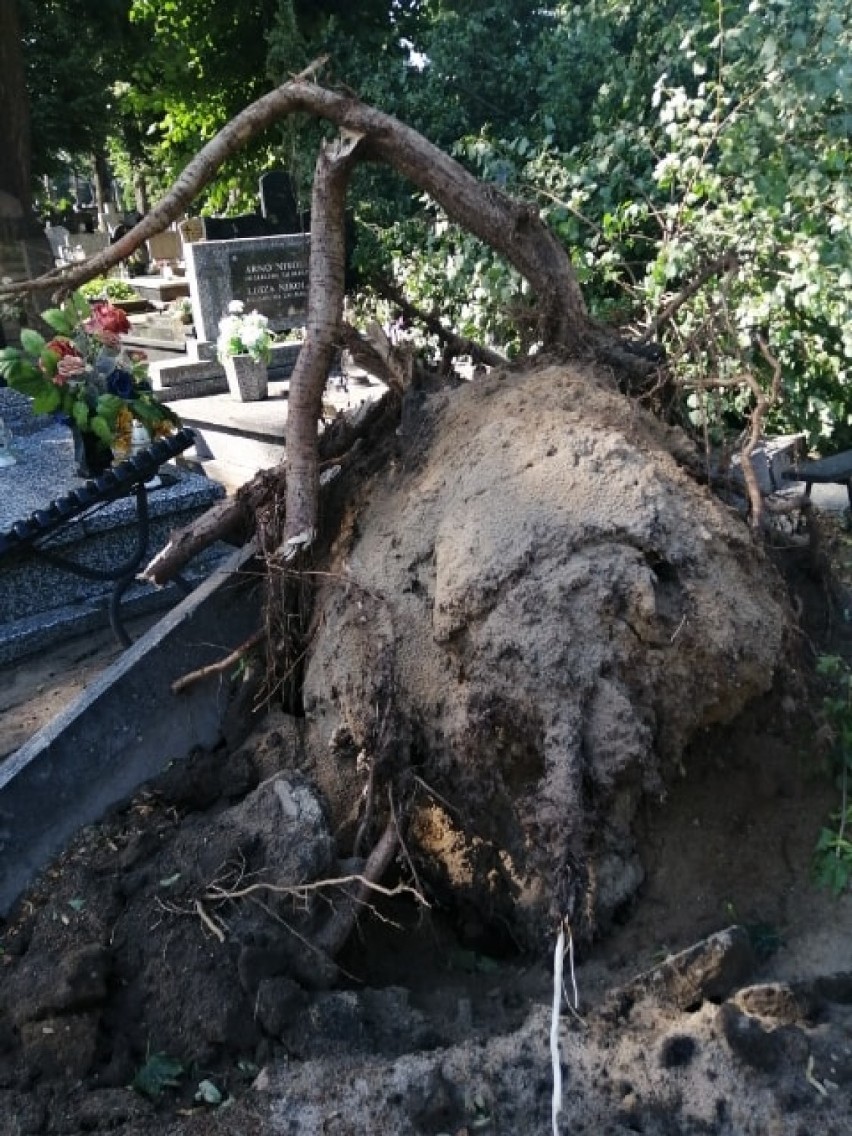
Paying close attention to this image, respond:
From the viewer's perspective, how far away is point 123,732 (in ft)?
9.87

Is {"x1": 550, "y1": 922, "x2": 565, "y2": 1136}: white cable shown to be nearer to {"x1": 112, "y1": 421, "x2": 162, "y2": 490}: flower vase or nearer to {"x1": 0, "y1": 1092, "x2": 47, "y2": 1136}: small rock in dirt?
{"x1": 0, "y1": 1092, "x2": 47, "y2": 1136}: small rock in dirt

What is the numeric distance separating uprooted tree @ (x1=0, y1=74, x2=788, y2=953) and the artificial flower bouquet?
7.70 feet

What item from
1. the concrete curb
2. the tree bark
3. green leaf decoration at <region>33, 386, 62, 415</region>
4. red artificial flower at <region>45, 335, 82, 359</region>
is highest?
the tree bark

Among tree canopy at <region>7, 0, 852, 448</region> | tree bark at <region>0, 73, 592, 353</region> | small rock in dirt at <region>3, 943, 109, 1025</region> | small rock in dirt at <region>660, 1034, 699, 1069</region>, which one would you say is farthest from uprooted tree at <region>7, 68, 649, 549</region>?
small rock in dirt at <region>660, 1034, 699, 1069</region>

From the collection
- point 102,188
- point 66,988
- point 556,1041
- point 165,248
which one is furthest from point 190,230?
point 556,1041

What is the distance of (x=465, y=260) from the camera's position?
23.7 feet

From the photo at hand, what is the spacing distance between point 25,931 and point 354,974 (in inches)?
32.9

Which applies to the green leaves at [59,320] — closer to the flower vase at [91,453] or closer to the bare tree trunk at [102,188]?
the flower vase at [91,453]

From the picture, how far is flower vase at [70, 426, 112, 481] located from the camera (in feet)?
19.7

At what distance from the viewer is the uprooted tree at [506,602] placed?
7.34ft

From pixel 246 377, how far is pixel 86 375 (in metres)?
3.83

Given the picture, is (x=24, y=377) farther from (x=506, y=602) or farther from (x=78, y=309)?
(x=506, y=602)

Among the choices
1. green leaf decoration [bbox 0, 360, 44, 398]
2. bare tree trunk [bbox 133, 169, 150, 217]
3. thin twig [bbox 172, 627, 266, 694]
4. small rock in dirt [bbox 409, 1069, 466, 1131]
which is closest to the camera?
small rock in dirt [bbox 409, 1069, 466, 1131]

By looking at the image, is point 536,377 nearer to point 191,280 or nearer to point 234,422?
point 234,422
